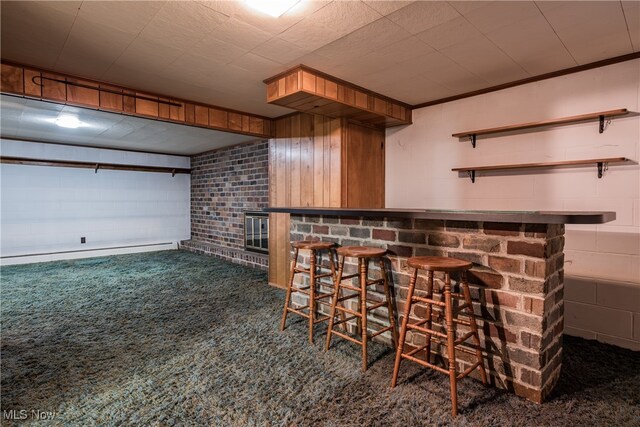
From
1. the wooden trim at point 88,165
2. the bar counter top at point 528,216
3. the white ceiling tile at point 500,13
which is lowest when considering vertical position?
the bar counter top at point 528,216

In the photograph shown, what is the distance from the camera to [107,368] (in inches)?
83.7

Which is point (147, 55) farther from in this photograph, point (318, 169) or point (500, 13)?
point (500, 13)

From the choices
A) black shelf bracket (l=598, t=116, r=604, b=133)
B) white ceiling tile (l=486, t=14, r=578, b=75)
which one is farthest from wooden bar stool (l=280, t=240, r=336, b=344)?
black shelf bracket (l=598, t=116, r=604, b=133)

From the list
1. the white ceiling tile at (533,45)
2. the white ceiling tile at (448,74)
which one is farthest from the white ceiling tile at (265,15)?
the white ceiling tile at (533,45)

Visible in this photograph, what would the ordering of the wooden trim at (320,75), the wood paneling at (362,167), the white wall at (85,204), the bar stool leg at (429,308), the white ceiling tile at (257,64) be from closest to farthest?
1. the bar stool leg at (429,308)
2. the white ceiling tile at (257,64)
3. the wooden trim at (320,75)
4. the wood paneling at (362,167)
5. the white wall at (85,204)

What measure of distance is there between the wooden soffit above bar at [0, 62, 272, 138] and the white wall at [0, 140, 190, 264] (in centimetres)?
390

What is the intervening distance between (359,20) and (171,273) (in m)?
4.34

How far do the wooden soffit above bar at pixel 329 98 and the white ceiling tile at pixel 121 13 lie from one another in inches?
43.2

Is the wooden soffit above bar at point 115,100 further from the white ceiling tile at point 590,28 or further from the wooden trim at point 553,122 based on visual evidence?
the white ceiling tile at point 590,28

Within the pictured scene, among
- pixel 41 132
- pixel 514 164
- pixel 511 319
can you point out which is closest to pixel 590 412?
pixel 511 319

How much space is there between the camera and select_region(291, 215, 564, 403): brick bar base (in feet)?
5.56

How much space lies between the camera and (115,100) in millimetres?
2992

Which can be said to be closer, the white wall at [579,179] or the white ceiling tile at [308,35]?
the white ceiling tile at [308,35]

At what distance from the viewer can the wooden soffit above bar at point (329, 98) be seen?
2.69 meters
